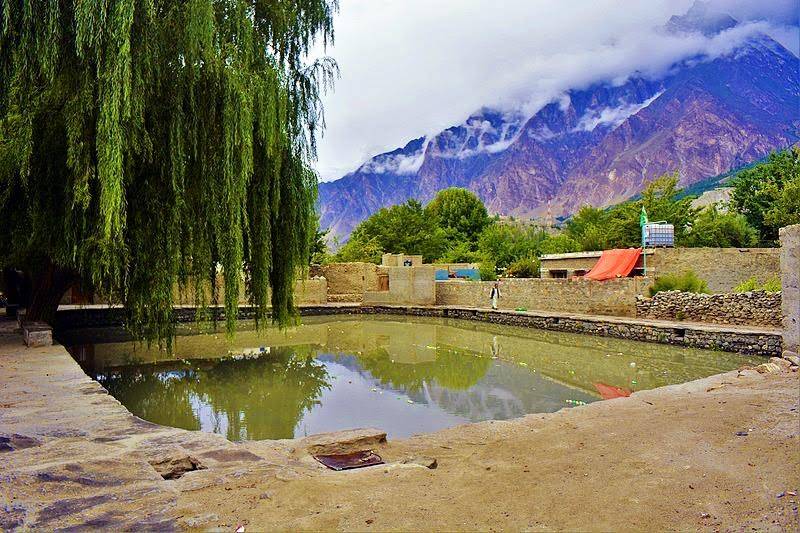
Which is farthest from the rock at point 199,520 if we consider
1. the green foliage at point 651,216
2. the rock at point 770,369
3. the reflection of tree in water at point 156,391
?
the green foliage at point 651,216

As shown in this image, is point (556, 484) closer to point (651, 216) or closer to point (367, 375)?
point (367, 375)

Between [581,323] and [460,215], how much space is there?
32058 millimetres

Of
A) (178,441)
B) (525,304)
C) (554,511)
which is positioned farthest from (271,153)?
(525,304)

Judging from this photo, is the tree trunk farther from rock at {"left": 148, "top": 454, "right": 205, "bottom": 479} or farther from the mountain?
the mountain

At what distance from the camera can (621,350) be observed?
43.7 ft

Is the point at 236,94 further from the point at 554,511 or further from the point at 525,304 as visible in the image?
the point at 525,304

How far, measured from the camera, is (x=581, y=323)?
16531 mm

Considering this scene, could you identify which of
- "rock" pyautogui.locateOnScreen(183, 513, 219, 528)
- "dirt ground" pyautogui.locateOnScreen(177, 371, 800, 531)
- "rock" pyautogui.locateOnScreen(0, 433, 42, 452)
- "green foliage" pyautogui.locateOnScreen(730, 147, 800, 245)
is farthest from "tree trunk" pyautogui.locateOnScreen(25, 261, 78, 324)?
"green foliage" pyautogui.locateOnScreen(730, 147, 800, 245)

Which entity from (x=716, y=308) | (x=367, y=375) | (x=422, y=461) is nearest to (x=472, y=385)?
(x=367, y=375)

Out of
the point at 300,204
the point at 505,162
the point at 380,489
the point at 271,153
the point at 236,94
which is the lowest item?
the point at 380,489

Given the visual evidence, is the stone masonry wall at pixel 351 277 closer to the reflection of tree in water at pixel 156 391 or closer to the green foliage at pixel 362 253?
the green foliage at pixel 362 253

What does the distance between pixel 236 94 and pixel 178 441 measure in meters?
4.96

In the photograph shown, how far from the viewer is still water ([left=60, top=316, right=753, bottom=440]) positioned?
24.8ft

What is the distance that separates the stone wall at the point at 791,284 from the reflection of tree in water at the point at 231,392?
739 cm
